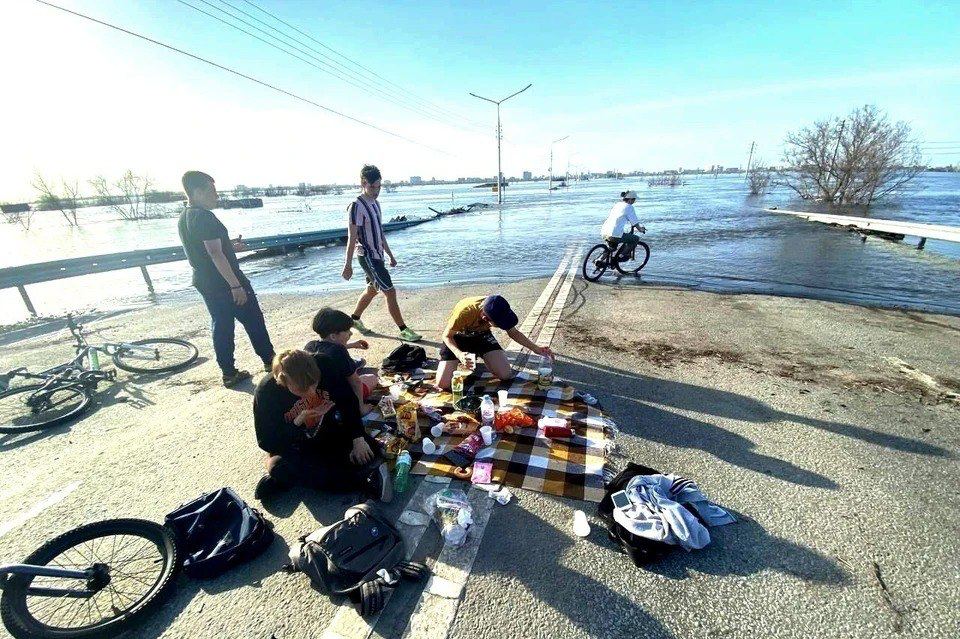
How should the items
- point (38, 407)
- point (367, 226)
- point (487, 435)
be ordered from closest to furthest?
1. point (487, 435)
2. point (38, 407)
3. point (367, 226)

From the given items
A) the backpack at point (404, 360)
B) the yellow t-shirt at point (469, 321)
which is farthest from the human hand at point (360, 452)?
the backpack at point (404, 360)

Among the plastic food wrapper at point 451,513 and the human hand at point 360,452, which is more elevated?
the human hand at point 360,452

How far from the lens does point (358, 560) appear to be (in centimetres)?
221

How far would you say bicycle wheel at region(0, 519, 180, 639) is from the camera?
1.95 meters

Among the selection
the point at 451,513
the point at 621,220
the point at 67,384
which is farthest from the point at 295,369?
the point at 621,220

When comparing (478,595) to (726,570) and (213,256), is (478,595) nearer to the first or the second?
(726,570)

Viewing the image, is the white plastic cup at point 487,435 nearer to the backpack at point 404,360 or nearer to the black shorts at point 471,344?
the black shorts at point 471,344

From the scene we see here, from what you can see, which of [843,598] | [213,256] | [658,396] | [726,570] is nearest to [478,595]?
[726,570]

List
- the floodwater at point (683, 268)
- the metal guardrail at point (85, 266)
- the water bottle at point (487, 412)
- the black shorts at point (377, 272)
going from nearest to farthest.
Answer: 1. the water bottle at point (487, 412)
2. the black shorts at point (377, 272)
3. the metal guardrail at point (85, 266)
4. the floodwater at point (683, 268)

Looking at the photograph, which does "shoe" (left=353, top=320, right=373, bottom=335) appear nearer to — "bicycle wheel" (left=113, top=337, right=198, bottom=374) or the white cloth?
"bicycle wheel" (left=113, top=337, right=198, bottom=374)

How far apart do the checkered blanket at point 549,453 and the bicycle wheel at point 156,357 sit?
12.8 feet

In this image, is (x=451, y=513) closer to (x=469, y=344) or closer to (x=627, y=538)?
(x=627, y=538)

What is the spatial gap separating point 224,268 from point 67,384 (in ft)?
7.47

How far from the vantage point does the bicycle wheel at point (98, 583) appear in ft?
6.38
